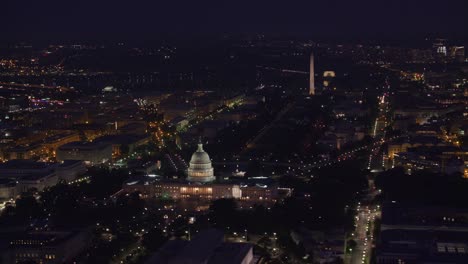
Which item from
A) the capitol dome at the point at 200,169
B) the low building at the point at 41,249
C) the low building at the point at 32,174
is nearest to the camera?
the low building at the point at 41,249

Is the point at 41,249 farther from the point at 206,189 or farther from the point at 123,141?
the point at 123,141

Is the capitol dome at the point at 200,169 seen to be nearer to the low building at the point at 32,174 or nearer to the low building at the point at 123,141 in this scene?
the low building at the point at 32,174

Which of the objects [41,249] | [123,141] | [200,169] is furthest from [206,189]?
[123,141]

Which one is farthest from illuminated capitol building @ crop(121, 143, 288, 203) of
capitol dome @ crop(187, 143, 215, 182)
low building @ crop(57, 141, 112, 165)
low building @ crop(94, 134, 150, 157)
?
low building @ crop(94, 134, 150, 157)

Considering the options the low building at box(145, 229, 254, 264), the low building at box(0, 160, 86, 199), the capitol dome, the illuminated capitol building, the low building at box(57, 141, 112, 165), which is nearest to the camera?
the low building at box(145, 229, 254, 264)

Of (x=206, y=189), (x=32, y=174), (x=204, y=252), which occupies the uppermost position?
(x=204, y=252)

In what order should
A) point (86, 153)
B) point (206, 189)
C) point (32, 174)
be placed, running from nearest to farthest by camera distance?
point (206, 189), point (32, 174), point (86, 153)

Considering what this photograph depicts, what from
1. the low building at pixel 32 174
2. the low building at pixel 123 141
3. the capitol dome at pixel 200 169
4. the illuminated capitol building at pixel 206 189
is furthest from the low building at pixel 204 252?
the low building at pixel 123 141

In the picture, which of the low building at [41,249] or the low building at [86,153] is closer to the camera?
the low building at [41,249]

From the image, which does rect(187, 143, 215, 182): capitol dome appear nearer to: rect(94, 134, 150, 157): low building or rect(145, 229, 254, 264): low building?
rect(94, 134, 150, 157): low building
